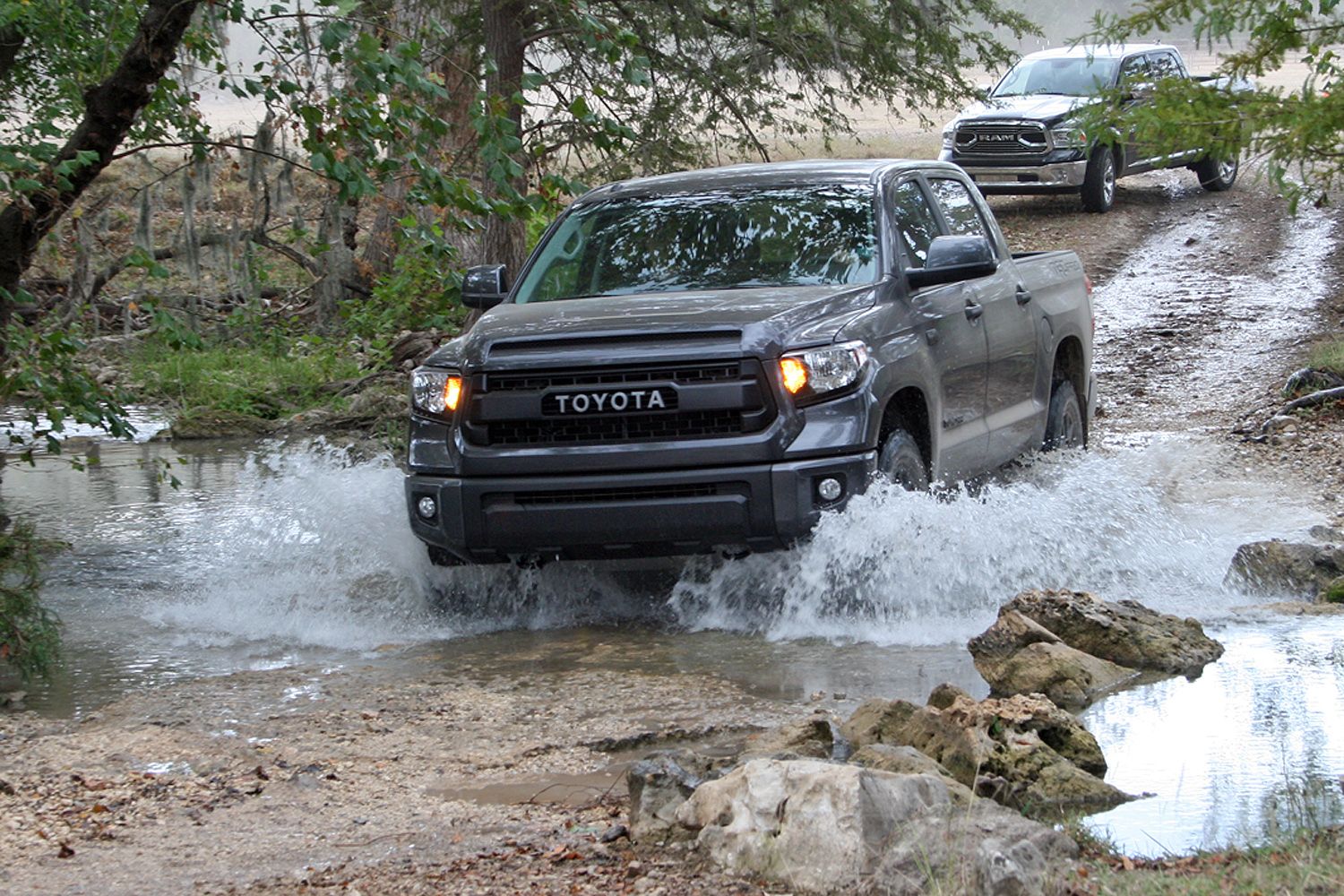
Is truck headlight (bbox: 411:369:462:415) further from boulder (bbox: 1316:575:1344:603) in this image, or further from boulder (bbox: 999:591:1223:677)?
boulder (bbox: 1316:575:1344:603)

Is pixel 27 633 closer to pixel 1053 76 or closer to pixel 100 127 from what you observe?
pixel 100 127

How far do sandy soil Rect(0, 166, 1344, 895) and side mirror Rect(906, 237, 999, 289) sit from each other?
224cm

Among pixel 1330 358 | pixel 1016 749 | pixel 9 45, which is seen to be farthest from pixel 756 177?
pixel 1330 358

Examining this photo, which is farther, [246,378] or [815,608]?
[246,378]

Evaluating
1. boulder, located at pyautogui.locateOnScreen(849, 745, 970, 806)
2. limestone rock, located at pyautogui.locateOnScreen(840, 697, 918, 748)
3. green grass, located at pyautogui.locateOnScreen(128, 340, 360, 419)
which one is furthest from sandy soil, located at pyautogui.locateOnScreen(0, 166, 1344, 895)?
green grass, located at pyautogui.locateOnScreen(128, 340, 360, 419)

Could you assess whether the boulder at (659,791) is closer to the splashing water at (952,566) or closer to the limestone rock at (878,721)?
the limestone rock at (878,721)

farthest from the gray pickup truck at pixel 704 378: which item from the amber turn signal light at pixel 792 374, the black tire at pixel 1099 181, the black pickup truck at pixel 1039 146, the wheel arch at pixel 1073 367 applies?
the black tire at pixel 1099 181

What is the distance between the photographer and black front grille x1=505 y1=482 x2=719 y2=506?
6852 millimetres

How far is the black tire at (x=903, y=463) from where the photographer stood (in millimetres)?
7117

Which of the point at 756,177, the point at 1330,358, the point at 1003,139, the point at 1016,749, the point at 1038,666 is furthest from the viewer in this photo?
the point at 1003,139

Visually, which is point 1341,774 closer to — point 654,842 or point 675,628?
point 654,842

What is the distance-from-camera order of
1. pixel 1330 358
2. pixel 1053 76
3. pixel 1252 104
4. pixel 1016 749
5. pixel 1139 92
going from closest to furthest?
pixel 1016 749, pixel 1252 104, pixel 1139 92, pixel 1330 358, pixel 1053 76

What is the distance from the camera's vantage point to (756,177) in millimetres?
8352

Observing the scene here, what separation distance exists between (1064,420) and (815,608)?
10.8 feet
